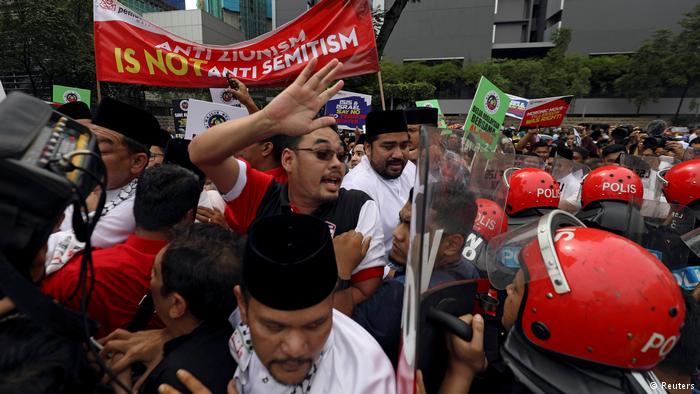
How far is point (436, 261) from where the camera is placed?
1201 millimetres

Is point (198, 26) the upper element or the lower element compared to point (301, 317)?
upper

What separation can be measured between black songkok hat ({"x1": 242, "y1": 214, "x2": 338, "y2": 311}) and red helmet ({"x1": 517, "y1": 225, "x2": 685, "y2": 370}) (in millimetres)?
861

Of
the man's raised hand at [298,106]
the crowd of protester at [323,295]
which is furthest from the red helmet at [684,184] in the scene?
the man's raised hand at [298,106]

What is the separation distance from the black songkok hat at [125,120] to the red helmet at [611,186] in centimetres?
411

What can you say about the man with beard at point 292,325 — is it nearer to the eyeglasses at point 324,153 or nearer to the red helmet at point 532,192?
the eyeglasses at point 324,153

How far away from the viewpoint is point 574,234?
1536 mm

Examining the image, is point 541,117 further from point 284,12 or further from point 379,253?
point 284,12

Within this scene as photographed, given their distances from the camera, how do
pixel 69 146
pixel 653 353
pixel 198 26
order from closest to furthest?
pixel 69 146 < pixel 653 353 < pixel 198 26

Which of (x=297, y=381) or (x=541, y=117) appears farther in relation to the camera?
(x=541, y=117)

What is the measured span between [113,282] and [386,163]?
2.61m

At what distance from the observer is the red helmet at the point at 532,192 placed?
368 centimetres

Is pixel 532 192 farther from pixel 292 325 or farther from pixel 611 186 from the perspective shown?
pixel 292 325

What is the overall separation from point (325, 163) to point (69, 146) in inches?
61.0

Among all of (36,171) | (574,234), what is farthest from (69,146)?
(574,234)
